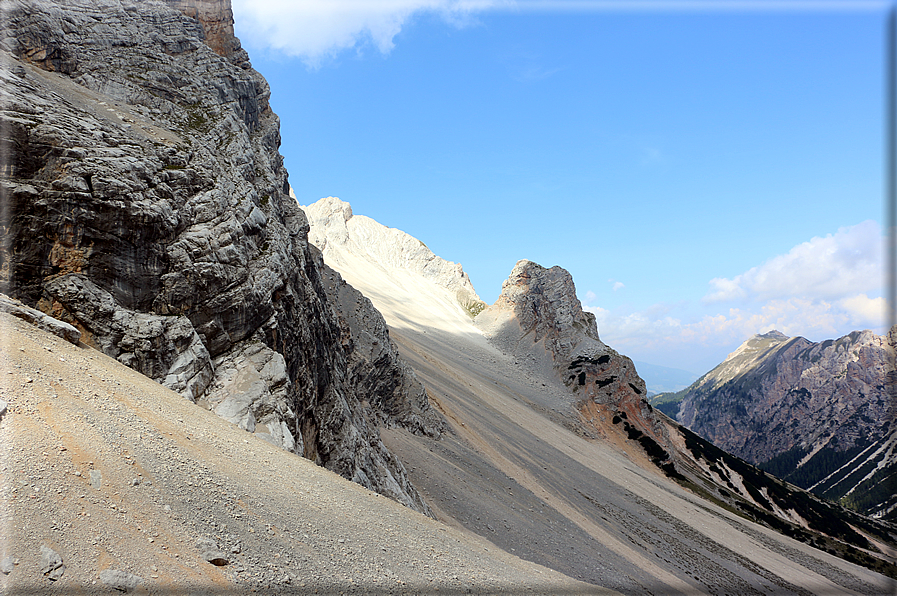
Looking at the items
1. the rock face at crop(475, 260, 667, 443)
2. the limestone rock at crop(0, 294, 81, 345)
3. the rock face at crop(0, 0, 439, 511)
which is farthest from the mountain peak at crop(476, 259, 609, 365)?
the limestone rock at crop(0, 294, 81, 345)

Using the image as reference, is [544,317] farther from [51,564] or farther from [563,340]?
[51,564]

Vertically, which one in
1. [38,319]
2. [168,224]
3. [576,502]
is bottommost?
[576,502]

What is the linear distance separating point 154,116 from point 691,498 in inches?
3339

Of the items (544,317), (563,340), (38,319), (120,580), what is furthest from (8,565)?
(544,317)

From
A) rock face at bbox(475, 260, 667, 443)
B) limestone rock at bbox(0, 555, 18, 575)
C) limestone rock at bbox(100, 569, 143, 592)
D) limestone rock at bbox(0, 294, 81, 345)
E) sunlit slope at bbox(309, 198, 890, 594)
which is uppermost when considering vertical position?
rock face at bbox(475, 260, 667, 443)

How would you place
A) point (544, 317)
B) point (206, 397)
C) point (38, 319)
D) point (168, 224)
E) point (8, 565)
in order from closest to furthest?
point (8, 565) < point (38, 319) < point (206, 397) < point (168, 224) < point (544, 317)

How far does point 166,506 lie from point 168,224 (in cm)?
1396

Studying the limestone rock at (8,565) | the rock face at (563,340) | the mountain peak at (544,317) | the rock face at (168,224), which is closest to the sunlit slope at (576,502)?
the rock face at (563,340)

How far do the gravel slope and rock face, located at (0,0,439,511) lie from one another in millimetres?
3174

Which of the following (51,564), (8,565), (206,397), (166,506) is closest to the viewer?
(8,565)

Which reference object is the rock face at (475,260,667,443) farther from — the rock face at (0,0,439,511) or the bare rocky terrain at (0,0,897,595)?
the rock face at (0,0,439,511)

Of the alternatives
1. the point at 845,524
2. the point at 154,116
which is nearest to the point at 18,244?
the point at 154,116

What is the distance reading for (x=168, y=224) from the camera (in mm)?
19578

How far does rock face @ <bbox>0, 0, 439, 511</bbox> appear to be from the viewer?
16.5 meters
